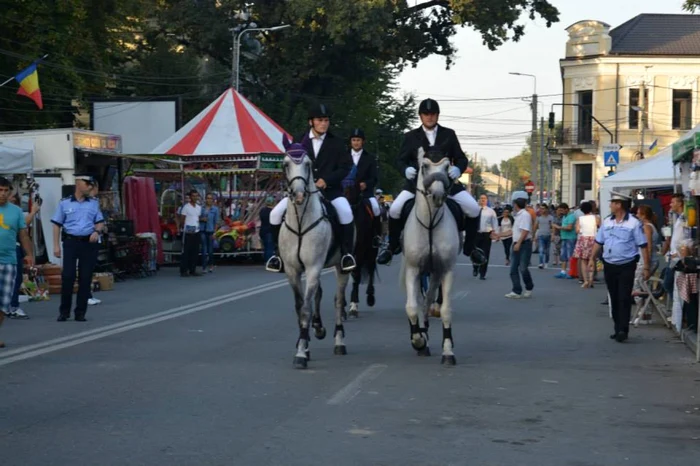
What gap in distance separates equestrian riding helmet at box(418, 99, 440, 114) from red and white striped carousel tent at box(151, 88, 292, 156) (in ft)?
65.8

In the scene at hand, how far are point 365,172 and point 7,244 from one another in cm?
462

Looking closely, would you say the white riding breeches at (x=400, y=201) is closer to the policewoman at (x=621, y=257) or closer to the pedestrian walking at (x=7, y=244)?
the policewoman at (x=621, y=257)

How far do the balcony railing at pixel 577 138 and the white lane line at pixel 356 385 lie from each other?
60433 millimetres

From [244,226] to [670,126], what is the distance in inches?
1705

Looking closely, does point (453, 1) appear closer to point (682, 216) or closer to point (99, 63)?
point (99, 63)

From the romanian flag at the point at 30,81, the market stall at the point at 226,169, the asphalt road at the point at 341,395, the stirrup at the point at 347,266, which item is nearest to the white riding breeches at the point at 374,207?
the asphalt road at the point at 341,395

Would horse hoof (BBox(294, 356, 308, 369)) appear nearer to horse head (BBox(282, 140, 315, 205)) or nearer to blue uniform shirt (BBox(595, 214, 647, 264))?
horse head (BBox(282, 140, 315, 205))

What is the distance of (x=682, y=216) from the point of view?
14914 mm

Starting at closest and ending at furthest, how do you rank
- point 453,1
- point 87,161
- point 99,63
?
point 87,161 < point 99,63 < point 453,1

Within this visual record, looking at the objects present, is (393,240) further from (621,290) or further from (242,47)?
(242,47)

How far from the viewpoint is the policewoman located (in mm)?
14406

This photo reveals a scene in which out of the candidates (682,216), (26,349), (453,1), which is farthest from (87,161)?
(453,1)

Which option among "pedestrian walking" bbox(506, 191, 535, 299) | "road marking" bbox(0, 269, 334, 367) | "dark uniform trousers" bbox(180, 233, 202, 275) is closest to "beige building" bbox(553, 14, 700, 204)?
"dark uniform trousers" bbox(180, 233, 202, 275)

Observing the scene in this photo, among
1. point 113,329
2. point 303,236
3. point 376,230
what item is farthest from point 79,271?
point 303,236
